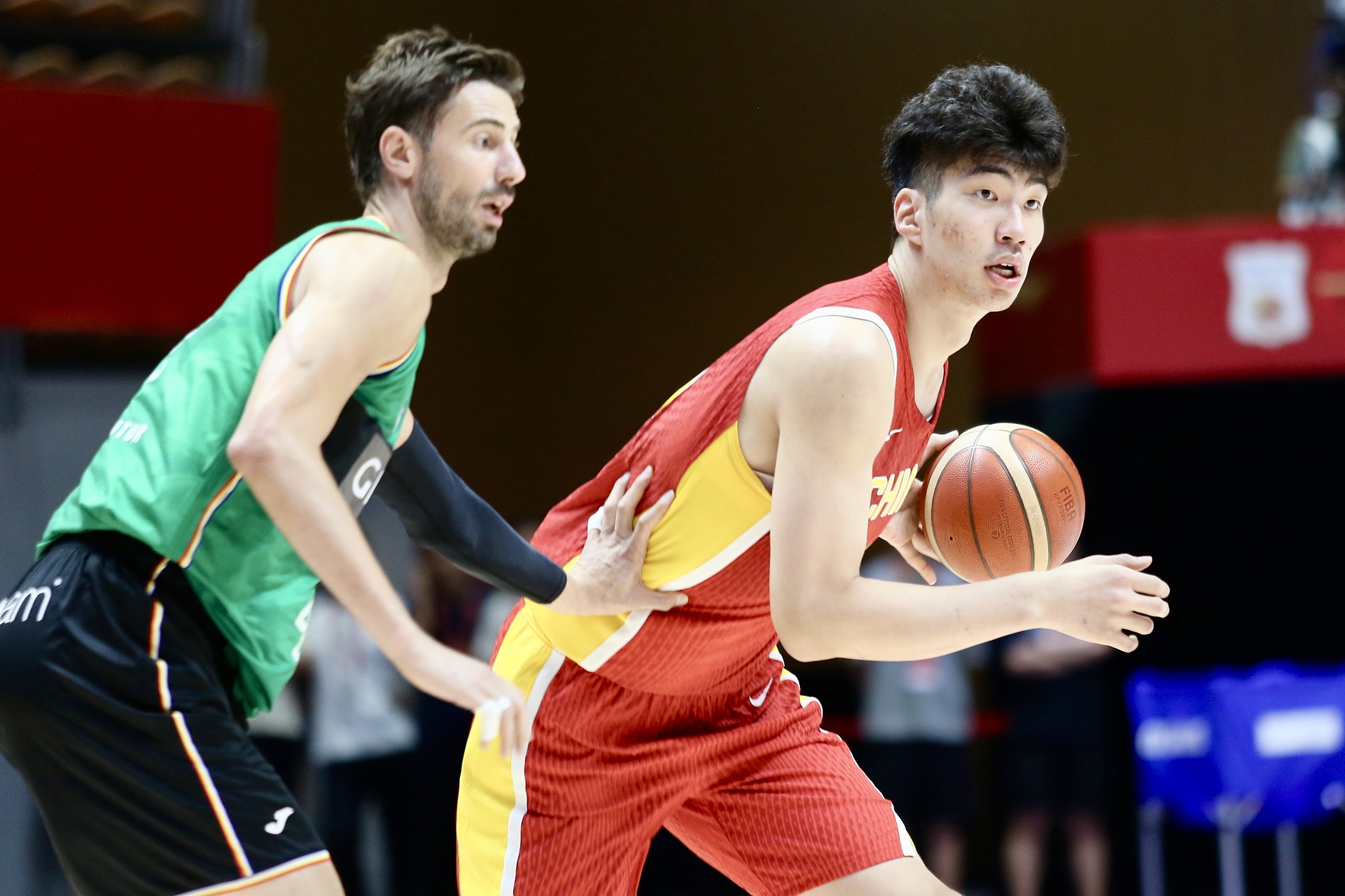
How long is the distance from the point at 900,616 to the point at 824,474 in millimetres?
262

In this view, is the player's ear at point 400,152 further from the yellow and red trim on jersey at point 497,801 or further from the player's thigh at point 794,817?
the player's thigh at point 794,817

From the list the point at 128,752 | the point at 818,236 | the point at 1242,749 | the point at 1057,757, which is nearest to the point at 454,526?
the point at 128,752

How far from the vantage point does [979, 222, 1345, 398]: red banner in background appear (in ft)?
22.2

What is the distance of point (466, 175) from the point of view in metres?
2.31

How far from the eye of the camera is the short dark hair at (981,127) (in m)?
2.48

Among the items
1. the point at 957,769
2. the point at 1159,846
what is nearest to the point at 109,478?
the point at 957,769

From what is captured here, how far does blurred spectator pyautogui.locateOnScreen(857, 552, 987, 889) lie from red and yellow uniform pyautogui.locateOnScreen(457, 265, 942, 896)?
4182 mm

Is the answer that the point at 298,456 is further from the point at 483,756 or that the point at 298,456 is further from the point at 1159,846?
the point at 1159,846

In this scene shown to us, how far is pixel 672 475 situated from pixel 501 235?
27.2ft

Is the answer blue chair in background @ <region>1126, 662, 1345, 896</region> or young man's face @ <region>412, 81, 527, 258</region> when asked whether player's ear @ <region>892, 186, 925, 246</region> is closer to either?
young man's face @ <region>412, 81, 527, 258</region>

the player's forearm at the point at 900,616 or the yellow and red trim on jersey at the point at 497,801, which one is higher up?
the player's forearm at the point at 900,616

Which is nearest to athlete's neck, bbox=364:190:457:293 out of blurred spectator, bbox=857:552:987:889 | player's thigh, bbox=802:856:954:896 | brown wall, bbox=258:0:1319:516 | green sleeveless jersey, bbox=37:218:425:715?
green sleeveless jersey, bbox=37:218:425:715

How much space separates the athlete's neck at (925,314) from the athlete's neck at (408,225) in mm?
840

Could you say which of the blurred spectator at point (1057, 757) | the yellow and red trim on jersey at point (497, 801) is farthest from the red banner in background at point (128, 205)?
the blurred spectator at point (1057, 757)
